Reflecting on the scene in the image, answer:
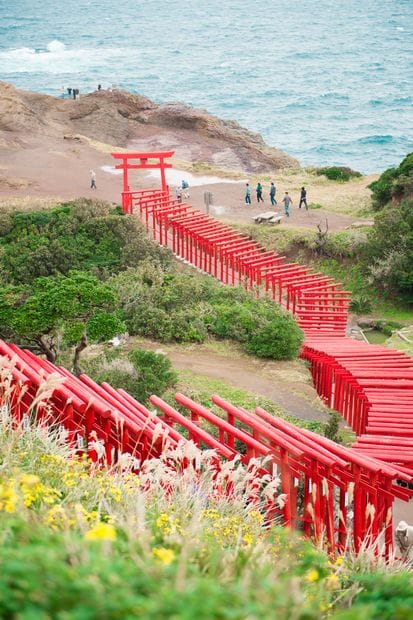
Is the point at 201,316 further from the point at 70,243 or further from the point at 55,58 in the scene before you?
the point at 55,58

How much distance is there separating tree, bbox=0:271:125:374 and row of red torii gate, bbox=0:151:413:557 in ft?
5.53

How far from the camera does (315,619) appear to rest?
5082 mm

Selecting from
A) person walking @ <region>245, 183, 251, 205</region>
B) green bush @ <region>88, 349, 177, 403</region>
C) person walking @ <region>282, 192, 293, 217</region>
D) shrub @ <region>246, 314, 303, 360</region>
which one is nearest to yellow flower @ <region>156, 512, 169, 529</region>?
green bush @ <region>88, 349, 177, 403</region>

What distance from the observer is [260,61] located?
5118 inches

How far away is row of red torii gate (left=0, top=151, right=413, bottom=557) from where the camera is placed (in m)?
11.3

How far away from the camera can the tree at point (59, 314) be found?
54.4 ft

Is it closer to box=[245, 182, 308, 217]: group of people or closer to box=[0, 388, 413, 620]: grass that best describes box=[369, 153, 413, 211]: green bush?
box=[245, 182, 308, 217]: group of people

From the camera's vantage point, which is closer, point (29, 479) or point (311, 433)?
point (29, 479)

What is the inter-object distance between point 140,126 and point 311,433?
131 feet

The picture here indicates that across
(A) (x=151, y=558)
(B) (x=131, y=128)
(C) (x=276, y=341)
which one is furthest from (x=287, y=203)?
(A) (x=151, y=558)

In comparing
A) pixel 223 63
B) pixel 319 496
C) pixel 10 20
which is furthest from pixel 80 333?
pixel 10 20

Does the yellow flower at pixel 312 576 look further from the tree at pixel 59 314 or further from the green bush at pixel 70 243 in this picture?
the green bush at pixel 70 243

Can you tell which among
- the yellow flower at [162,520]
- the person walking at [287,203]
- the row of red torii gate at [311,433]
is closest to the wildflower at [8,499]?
the yellow flower at [162,520]

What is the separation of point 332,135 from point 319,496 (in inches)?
3144
